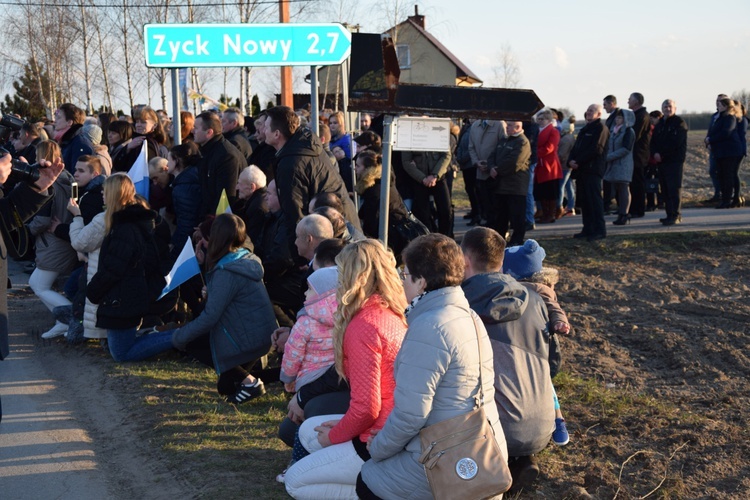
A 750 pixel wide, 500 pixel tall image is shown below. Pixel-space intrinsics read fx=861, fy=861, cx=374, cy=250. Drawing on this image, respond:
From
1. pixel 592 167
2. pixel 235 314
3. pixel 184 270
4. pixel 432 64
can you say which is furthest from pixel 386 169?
pixel 432 64

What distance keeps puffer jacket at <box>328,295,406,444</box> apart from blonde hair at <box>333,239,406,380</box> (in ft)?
0.10

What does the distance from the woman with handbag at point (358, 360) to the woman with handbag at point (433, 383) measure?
290 mm

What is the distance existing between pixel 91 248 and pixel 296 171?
82.5 inches

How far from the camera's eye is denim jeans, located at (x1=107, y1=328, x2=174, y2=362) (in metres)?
7.70

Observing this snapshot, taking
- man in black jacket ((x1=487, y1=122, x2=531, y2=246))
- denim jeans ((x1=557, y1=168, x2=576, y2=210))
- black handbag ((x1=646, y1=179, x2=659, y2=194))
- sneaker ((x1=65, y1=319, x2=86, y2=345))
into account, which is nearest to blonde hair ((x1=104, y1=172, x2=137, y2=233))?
sneaker ((x1=65, y1=319, x2=86, y2=345))

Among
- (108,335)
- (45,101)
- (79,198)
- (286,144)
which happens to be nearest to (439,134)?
(286,144)

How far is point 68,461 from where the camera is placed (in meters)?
5.61

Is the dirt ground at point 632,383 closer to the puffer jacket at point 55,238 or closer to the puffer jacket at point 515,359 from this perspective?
the puffer jacket at point 515,359

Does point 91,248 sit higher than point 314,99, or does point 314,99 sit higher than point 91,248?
point 314,99

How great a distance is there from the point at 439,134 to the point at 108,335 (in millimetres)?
3520

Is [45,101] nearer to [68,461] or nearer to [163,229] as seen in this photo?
[163,229]

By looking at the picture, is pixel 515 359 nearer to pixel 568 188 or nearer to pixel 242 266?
pixel 242 266

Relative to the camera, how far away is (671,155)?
1434 centimetres

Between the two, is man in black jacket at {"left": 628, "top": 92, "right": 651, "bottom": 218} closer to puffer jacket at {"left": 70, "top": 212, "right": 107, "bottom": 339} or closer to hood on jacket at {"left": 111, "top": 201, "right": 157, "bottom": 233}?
hood on jacket at {"left": 111, "top": 201, "right": 157, "bottom": 233}
